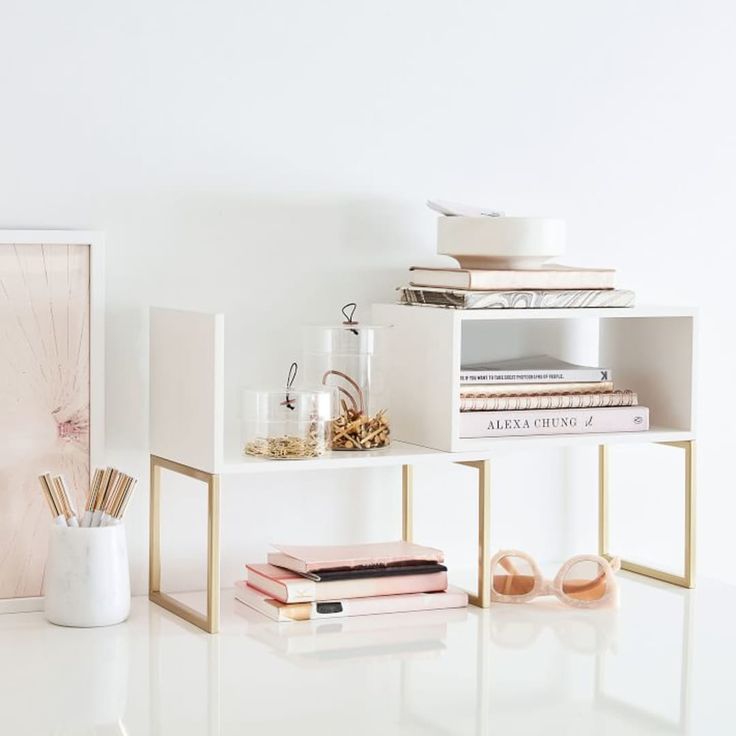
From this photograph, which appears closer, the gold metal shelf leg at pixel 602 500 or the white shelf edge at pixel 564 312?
the white shelf edge at pixel 564 312

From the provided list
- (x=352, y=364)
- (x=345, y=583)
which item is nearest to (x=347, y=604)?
(x=345, y=583)

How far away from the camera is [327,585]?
1.66m

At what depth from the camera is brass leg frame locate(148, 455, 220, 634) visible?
1.57 meters

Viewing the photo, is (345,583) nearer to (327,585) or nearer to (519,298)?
(327,585)

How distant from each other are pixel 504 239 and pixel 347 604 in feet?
1.68

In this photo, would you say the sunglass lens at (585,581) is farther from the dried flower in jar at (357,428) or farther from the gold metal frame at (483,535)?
the dried flower in jar at (357,428)

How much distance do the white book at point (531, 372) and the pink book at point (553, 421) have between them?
5 cm

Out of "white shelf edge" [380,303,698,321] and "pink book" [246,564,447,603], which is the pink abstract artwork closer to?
"pink book" [246,564,447,603]

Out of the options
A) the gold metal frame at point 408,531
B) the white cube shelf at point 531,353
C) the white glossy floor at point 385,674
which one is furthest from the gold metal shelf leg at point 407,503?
the white glossy floor at point 385,674

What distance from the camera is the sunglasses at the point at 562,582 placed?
1.74 m

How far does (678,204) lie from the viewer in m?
2.10

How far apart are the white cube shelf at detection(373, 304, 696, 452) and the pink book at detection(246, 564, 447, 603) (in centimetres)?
18

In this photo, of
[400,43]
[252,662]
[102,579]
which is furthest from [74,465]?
[400,43]

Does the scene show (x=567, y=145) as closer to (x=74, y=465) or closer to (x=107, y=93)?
(x=107, y=93)
